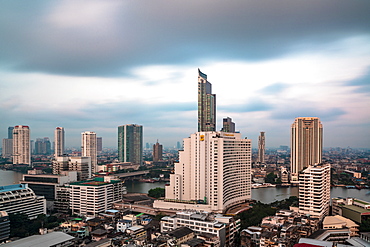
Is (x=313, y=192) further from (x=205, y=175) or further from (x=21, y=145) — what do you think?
(x=21, y=145)

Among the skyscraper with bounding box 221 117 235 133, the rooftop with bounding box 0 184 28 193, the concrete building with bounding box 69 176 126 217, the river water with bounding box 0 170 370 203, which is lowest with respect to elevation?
the river water with bounding box 0 170 370 203

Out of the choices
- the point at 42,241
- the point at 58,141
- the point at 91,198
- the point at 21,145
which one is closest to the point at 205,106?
the point at 91,198

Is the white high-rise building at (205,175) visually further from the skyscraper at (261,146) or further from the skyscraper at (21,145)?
the skyscraper at (261,146)

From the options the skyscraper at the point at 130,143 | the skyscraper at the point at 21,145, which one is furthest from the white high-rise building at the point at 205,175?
the skyscraper at the point at 130,143

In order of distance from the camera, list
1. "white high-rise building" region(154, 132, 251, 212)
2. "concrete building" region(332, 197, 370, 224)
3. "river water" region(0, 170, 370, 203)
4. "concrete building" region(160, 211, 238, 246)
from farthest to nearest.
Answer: "river water" region(0, 170, 370, 203), "white high-rise building" region(154, 132, 251, 212), "concrete building" region(332, 197, 370, 224), "concrete building" region(160, 211, 238, 246)

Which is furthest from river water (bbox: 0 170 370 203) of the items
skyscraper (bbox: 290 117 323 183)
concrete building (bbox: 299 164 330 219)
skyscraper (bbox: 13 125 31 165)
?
skyscraper (bbox: 13 125 31 165)

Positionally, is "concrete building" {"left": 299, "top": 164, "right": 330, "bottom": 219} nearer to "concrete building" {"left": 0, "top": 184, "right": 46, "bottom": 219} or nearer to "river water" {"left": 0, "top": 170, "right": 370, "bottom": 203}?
"river water" {"left": 0, "top": 170, "right": 370, "bottom": 203}

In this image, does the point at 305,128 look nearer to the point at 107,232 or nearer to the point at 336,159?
the point at 336,159
